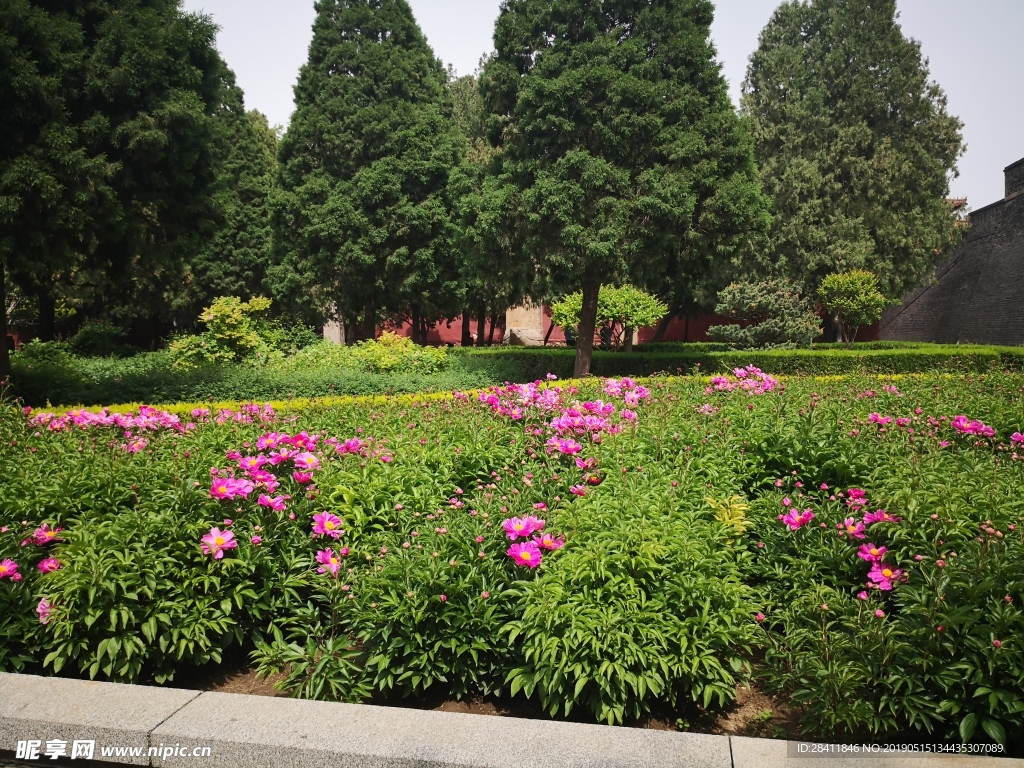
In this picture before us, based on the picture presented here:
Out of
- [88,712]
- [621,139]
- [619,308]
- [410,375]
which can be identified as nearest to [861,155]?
[619,308]

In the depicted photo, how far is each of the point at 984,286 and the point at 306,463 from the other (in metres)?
27.4

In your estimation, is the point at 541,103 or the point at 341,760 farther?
the point at 541,103

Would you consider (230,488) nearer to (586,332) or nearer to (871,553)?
(871,553)

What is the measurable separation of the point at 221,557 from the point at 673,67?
12.0 meters

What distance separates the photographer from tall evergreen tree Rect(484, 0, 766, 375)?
11.7 m

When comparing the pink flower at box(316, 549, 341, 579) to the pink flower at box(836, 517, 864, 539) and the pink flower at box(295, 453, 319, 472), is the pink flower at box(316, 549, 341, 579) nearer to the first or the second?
the pink flower at box(295, 453, 319, 472)

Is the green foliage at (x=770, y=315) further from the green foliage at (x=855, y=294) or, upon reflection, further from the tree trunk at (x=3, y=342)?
the tree trunk at (x=3, y=342)

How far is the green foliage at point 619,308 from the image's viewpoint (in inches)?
692

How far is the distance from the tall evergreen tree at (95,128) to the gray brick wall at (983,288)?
24.3 metres

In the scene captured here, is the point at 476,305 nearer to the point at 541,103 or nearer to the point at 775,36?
the point at 541,103

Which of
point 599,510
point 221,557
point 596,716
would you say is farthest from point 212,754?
point 599,510

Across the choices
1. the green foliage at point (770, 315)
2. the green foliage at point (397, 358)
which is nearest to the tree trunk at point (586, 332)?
the green foliage at point (397, 358)

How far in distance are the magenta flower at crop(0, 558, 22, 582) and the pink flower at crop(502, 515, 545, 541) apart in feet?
7.09

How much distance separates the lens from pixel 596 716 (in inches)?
100
